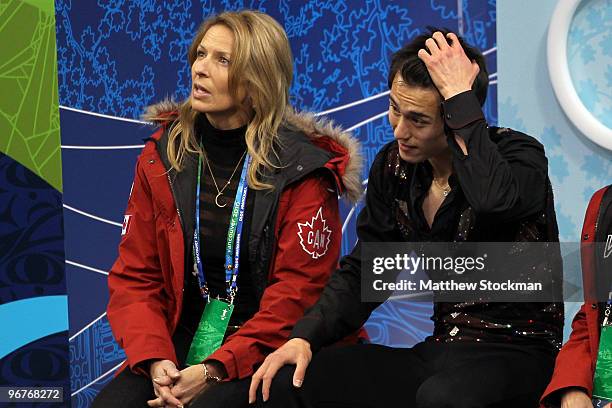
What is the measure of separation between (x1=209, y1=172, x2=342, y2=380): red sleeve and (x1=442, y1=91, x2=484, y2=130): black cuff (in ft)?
1.74

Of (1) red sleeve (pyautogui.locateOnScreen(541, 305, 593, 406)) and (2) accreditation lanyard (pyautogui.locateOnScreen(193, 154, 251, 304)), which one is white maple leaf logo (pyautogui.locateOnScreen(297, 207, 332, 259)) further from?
(1) red sleeve (pyautogui.locateOnScreen(541, 305, 593, 406))

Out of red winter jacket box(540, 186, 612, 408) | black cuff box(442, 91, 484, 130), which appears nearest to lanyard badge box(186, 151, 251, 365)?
black cuff box(442, 91, 484, 130)

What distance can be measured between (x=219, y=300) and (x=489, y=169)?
0.90m

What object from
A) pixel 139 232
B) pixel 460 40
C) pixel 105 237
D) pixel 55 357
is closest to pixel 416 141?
pixel 460 40

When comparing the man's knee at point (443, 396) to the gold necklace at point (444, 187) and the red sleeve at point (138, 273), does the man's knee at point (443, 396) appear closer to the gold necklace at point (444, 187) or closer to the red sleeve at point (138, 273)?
the gold necklace at point (444, 187)

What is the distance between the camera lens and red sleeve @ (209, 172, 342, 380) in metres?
2.72

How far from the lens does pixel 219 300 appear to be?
2885 millimetres

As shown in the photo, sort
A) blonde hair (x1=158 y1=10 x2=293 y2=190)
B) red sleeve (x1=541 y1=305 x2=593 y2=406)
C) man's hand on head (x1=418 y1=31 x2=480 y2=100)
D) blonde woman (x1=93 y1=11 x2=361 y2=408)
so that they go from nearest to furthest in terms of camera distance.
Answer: red sleeve (x1=541 y1=305 x2=593 y2=406) < man's hand on head (x1=418 y1=31 x2=480 y2=100) < blonde woman (x1=93 y1=11 x2=361 y2=408) < blonde hair (x1=158 y1=10 x2=293 y2=190)

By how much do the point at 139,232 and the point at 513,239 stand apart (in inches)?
42.7

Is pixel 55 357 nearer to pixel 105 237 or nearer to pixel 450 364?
pixel 105 237

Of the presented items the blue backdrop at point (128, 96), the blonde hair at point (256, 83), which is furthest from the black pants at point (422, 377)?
the blue backdrop at point (128, 96)

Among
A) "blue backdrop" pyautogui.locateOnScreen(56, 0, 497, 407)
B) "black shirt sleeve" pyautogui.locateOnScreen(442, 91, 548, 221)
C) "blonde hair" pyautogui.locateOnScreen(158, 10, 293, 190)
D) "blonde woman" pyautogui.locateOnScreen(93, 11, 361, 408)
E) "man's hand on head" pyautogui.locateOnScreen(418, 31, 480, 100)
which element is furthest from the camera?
"blue backdrop" pyautogui.locateOnScreen(56, 0, 497, 407)

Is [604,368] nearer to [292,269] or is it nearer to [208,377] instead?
[292,269]

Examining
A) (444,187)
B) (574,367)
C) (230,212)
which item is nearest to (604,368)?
(574,367)
